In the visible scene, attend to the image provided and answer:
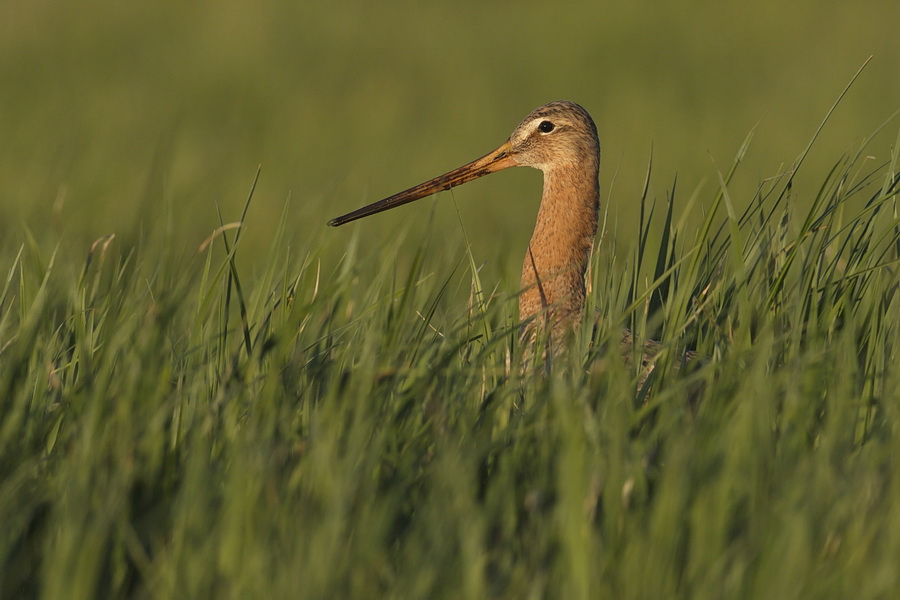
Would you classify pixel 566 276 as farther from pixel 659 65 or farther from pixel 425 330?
pixel 659 65

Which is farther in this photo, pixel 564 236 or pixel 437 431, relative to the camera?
pixel 564 236

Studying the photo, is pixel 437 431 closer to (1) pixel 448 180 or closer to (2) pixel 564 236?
(2) pixel 564 236

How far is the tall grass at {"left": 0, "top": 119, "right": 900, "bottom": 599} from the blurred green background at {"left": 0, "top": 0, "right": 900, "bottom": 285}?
4503mm

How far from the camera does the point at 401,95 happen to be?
464 inches

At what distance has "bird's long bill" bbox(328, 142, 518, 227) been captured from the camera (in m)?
4.27

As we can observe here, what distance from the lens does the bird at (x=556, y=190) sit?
4211 millimetres

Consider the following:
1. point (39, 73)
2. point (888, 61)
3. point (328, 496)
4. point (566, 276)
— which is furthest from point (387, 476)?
point (888, 61)

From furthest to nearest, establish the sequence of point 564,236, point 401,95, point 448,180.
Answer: point 401,95 < point 448,180 < point 564,236

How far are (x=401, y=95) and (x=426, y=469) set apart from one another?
9569mm

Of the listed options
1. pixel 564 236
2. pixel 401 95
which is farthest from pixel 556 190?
pixel 401 95

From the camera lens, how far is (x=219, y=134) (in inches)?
410

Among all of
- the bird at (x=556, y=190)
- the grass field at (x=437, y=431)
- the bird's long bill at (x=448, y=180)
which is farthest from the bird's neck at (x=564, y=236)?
the grass field at (x=437, y=431)

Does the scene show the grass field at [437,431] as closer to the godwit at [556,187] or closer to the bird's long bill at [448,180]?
the godwit at [556,187]

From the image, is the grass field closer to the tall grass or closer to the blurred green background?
the tall grass
